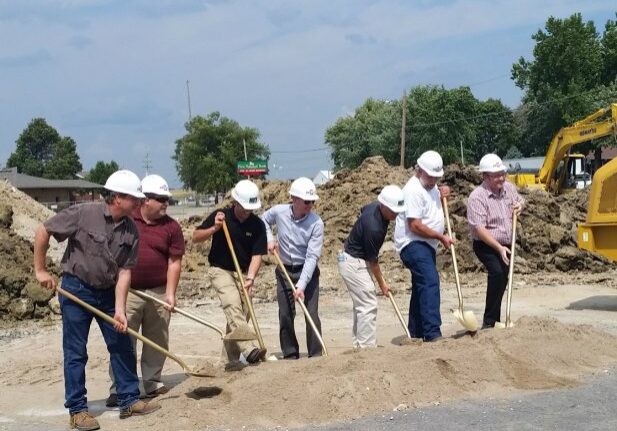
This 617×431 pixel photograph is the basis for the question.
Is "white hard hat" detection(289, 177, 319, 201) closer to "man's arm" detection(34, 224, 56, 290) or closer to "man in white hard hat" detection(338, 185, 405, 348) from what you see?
"man in white hard hat" detection(338, 185, 405, 348)

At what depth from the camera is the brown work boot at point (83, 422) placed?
19.9 feet

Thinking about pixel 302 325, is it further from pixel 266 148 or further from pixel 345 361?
pixel 266 148

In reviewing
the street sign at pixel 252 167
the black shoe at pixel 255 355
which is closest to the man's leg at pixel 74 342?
the black shoe at pixel 255 355

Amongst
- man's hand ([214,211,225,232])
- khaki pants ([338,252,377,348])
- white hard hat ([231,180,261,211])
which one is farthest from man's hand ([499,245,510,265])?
man's hand ([214,211,225,232])

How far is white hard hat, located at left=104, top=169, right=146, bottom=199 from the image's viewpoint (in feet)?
20.0

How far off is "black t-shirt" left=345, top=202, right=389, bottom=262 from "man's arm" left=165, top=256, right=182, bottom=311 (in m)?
1.88

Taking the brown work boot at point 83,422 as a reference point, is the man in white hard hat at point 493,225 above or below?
above

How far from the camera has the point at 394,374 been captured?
6445mm

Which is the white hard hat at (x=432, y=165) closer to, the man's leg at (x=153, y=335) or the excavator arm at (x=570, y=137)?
the man's leg at (x=153, y=335)

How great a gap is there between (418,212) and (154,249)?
2.73 meters

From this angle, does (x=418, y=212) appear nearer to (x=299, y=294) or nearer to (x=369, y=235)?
(x=369, y=235)

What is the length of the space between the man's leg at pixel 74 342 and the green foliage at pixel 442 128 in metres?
54.7

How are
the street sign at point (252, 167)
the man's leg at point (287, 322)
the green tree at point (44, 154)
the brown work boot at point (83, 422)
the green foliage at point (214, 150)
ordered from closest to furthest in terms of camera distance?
1. the brown work boot at point (83, 422)
2. the man's leg at point (287, 322)
3. the street sign at point (252, 167)
4. the green foliage at point (214, 150)
5. the green tree at point (44, 154)

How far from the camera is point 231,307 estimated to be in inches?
294
